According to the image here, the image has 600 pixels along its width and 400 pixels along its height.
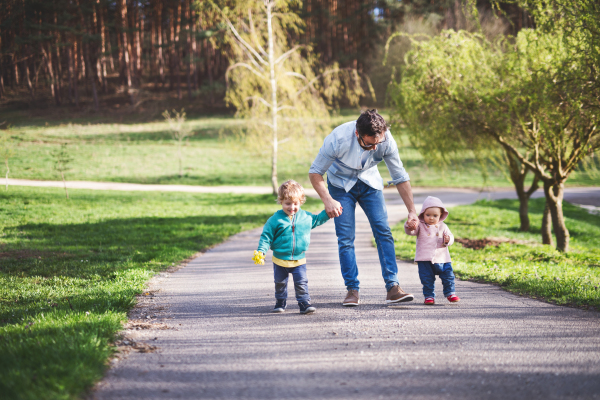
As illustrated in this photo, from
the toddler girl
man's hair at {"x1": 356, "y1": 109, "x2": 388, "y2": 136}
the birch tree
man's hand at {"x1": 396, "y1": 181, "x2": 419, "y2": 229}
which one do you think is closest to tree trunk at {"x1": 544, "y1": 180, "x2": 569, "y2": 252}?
the toddler girl

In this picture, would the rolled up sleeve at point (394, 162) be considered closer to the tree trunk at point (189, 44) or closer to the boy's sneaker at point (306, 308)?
the boy's sneaker at point (306, 308)

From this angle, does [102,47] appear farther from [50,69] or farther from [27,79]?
[27,79]

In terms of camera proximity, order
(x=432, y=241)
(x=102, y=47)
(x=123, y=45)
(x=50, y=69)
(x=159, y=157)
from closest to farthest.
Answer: (x=432, y=241)
(x=50, y=69)
(x=102, y=47)
(x=123, y=45)
(x=159, y=157)

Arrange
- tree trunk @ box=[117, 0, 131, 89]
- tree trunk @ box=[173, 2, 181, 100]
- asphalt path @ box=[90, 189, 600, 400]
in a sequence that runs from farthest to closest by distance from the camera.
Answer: tree trunk @ box=[173, 2, 181, 100], tree trunk @ box=[117, 0, 131, 89], asphalt path @ box=[90, 189, 600, 400]

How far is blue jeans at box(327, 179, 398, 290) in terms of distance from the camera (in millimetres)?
4789

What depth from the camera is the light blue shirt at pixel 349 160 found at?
4.57 metres

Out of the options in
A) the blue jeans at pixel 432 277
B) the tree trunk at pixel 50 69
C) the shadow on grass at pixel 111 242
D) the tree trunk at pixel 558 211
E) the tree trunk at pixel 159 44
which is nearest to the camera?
the blue jeans at pixel 432 277

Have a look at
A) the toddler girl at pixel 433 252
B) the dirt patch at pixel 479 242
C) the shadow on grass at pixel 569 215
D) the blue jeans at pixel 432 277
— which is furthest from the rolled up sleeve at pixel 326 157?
the shadow on grass at pixel 569 215

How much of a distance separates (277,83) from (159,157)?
46.9 feet

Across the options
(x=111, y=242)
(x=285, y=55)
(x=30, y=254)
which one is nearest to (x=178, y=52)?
(x=285, y=55)

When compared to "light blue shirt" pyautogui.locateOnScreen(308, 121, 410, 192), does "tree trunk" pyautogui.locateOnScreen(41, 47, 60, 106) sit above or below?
above

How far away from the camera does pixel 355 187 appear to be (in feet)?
15.9

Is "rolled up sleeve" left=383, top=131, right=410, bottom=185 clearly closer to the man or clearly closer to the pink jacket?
the man

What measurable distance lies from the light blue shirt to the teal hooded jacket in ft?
1.54
